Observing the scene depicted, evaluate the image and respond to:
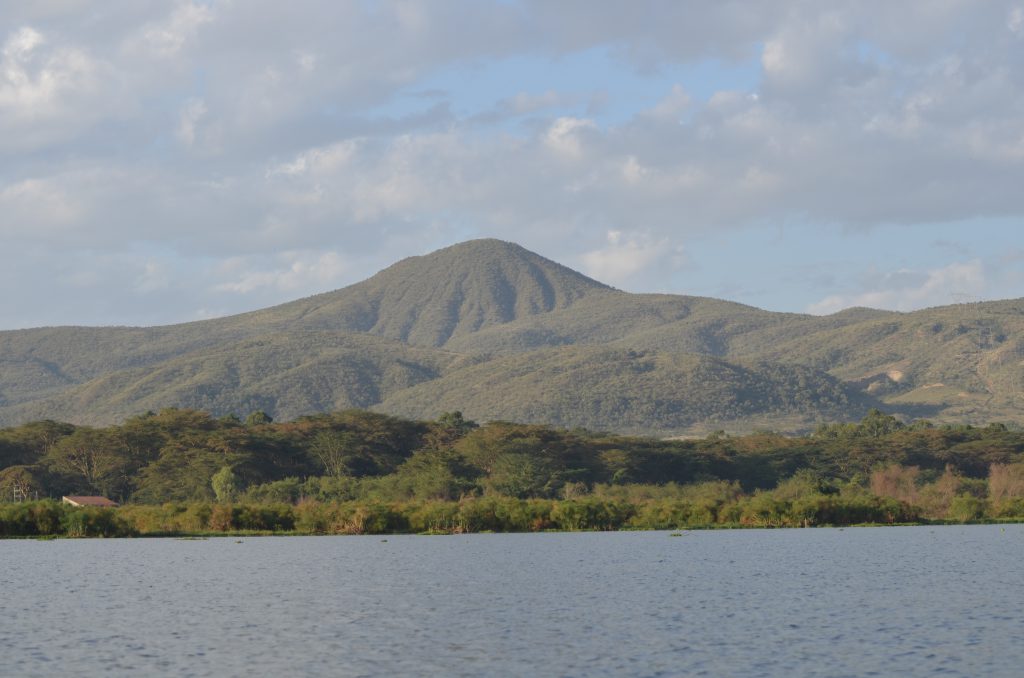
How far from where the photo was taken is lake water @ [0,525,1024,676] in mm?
32594

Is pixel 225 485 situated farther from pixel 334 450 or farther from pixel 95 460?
pixel 95 460

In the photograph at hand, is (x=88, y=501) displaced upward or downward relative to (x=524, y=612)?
upward

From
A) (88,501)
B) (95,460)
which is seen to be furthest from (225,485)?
(95,460)

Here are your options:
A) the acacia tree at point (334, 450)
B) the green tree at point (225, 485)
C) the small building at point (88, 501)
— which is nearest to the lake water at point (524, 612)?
the small building at point (88, 501)

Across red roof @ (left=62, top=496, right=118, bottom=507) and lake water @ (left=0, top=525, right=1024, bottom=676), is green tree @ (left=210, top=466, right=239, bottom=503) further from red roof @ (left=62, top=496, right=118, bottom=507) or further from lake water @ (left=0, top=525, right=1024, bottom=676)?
lake water @ (left=0, top=525, right=1024, bottom=676)

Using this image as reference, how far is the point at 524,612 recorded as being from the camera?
4325 cm

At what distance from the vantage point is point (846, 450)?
6186 inches

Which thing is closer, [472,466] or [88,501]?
[88,501]

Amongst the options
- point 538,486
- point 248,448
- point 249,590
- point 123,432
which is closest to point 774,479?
point 538,486

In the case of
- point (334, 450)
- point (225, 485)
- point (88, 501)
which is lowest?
point (88, 501)

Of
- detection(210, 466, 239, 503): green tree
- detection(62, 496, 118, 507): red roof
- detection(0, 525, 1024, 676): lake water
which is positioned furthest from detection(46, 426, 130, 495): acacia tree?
detection(0, 525, 1024, 676): lake water

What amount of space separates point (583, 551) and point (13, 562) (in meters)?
29.5

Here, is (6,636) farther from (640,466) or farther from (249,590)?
(640,466)

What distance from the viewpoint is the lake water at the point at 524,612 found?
32.6m
